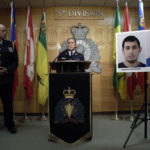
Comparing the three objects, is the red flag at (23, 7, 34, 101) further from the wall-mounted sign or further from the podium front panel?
the podium front panel

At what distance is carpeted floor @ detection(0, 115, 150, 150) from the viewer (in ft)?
5.72

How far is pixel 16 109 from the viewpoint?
341cm

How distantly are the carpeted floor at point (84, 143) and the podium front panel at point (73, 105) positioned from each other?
0.51 ft

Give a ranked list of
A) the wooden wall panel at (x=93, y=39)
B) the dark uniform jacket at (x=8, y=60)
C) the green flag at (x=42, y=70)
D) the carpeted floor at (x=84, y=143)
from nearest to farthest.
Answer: the carpeted floor at (x=84, y=143), the dark uniform jacket at (x=8, y=60), the green flag at (x=42, y=70), the wooden wall panel at (x=93, y=39)

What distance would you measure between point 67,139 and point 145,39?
1525 mm

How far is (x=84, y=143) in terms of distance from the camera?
6.01 ft

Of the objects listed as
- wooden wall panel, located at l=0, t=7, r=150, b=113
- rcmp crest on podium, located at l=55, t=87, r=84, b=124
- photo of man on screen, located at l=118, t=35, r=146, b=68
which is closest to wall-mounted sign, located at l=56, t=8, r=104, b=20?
wooden wall panel, located at l=0, t=7, r=150, b=113

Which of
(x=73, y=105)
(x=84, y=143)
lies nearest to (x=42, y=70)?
(x=73, y=105)

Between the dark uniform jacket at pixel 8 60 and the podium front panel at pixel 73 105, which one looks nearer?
the podium front panel at pixel 73 105

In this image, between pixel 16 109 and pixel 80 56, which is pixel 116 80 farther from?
pixel 16 109

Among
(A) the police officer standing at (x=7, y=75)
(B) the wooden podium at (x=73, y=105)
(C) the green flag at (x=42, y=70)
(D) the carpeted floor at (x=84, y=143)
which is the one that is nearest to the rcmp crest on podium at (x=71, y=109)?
(B) the wooden podium at (x=73, y=105)

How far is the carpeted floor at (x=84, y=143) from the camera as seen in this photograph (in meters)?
1.74

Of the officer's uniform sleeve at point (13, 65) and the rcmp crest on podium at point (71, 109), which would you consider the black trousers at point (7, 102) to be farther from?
the rcmp crest on podium at point (71, 109)

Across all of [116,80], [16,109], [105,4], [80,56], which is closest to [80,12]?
[105,4]
